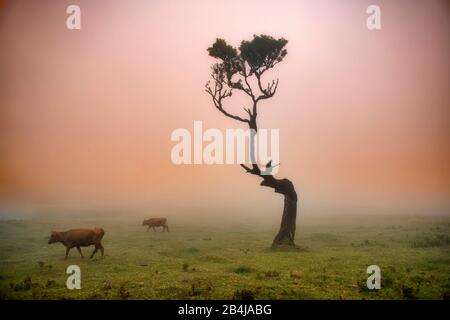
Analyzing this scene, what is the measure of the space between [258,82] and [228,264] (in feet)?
31.5

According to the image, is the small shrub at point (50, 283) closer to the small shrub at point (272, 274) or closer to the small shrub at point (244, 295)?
the small shrub at point (244, 295)

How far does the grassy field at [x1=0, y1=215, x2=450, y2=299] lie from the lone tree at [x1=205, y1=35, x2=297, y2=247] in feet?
6.37

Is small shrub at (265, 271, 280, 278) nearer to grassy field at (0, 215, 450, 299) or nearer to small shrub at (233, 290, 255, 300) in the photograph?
grassy field at (0, 215, 450, 299)

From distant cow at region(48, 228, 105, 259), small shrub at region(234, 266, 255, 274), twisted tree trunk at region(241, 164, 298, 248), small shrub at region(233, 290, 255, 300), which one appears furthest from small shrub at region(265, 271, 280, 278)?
distant cow at region(48, 228, 105, 259)

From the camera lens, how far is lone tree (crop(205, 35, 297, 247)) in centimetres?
2150

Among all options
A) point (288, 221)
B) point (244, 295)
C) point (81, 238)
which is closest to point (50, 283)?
point (81, 238)

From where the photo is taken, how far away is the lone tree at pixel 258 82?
70.5 ft

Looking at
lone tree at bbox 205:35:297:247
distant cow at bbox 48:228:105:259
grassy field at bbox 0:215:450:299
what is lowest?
grassy field at bbox 0:215:450:299

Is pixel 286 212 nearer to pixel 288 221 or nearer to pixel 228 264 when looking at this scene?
pixel 288 221

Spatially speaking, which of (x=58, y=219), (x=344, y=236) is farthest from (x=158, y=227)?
(x=344, y=236)

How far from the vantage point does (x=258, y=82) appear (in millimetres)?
21578

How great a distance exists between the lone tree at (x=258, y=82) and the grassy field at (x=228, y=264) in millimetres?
1943

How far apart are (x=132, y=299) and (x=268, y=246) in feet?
36.0
